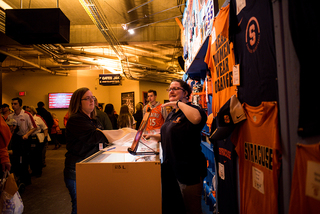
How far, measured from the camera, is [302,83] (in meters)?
0.78

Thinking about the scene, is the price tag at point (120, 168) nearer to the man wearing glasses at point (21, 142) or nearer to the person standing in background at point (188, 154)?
the person standing in background at point (188, 154)

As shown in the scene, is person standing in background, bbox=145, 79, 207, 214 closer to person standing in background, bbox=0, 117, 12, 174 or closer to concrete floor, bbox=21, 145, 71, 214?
person standing in background, bbox=0, 117, 12, 174

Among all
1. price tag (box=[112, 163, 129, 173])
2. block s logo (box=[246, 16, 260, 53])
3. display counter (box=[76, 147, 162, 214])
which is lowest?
display counter (box=[76, 147, 162, 214])

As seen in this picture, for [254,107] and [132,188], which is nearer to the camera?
[132,188]

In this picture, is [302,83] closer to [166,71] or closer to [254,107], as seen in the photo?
[254,107]

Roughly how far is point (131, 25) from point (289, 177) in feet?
20.3

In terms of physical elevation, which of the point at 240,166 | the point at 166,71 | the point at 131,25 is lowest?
the point at 240,166

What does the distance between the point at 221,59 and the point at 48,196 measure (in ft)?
12.6

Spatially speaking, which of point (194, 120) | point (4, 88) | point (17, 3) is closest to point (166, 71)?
point (17, 3)

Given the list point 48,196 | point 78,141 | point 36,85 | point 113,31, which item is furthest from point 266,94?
point 36,85

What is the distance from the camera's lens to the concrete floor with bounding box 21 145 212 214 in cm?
283

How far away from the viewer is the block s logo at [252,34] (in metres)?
1.14

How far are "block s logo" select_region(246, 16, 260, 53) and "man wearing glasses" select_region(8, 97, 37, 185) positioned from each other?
4598 mm

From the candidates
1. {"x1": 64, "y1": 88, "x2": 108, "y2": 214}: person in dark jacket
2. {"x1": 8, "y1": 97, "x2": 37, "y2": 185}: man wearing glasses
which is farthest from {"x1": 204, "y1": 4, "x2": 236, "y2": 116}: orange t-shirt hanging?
{"x1": 8, "y1": 97, "x2": 37, "y2": 185}: man wearing glasses
